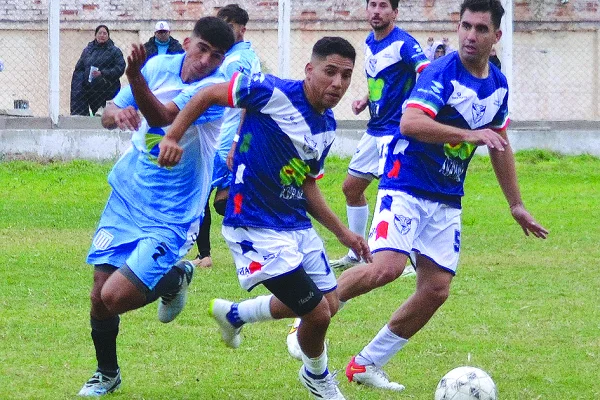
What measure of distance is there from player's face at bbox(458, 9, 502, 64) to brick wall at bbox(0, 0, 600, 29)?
12800mm

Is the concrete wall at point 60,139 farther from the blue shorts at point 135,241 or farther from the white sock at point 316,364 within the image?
the white sock at point 316,364

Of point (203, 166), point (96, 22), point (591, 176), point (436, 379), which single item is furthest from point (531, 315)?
point (96, 22)

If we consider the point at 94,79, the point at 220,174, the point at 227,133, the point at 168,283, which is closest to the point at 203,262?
the point at 220,174

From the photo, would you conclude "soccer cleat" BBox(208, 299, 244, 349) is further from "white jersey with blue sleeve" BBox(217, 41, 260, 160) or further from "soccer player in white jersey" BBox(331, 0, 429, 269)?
"soccer player in white jersey" BBox(331, 0, 429, 269)

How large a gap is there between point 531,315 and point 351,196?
2667 millimetres

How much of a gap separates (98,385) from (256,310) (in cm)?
94

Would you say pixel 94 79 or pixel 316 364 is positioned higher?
pixel 94 79

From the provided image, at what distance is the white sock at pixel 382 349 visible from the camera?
6777 mm

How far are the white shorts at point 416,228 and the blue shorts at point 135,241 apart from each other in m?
1.14

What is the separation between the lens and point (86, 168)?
16812 mm

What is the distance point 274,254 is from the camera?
5.98 metres

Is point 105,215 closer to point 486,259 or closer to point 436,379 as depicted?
point 436,379

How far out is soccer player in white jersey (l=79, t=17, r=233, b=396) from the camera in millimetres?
6234

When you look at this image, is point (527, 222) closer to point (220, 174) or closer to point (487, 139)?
point (487, 139)
